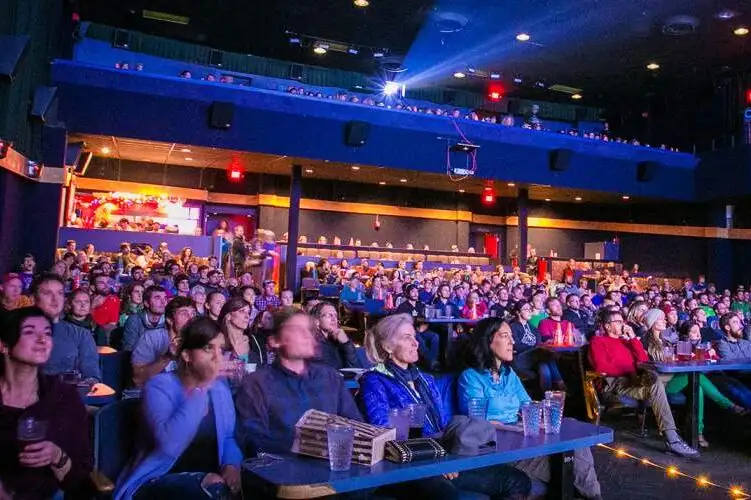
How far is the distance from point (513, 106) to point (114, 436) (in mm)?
18850

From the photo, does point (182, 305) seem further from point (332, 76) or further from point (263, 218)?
point (332, 76)

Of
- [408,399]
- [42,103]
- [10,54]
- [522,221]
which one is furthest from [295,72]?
[408,399]

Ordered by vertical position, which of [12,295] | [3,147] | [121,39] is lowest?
[12,295]

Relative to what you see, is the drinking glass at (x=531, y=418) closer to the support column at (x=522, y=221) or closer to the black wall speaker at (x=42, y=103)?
the black wall speaker at (x=42, y=103)

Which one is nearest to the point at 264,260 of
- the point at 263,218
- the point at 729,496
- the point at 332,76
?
the point at 263,218

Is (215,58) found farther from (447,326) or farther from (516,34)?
(447,326)

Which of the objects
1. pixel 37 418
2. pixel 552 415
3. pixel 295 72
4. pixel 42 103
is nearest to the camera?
pixel 37 418

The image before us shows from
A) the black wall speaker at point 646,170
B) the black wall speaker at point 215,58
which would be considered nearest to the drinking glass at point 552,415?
the black wall speaker at point 646,170

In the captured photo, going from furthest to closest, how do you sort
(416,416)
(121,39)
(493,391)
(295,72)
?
(295,72) < (121,39) < (493,391) < (416,416)

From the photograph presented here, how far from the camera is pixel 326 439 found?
2033 mm

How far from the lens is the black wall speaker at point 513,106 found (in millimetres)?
19531

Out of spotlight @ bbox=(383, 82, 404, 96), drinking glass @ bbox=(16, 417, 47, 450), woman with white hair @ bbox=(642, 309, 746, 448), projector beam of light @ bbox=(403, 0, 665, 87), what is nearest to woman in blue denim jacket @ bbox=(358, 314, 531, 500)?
drinking glass @ bbox=(16, 417, 47, 450)

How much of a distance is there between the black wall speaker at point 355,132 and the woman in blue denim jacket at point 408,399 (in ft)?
34.3

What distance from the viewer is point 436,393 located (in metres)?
3.03
